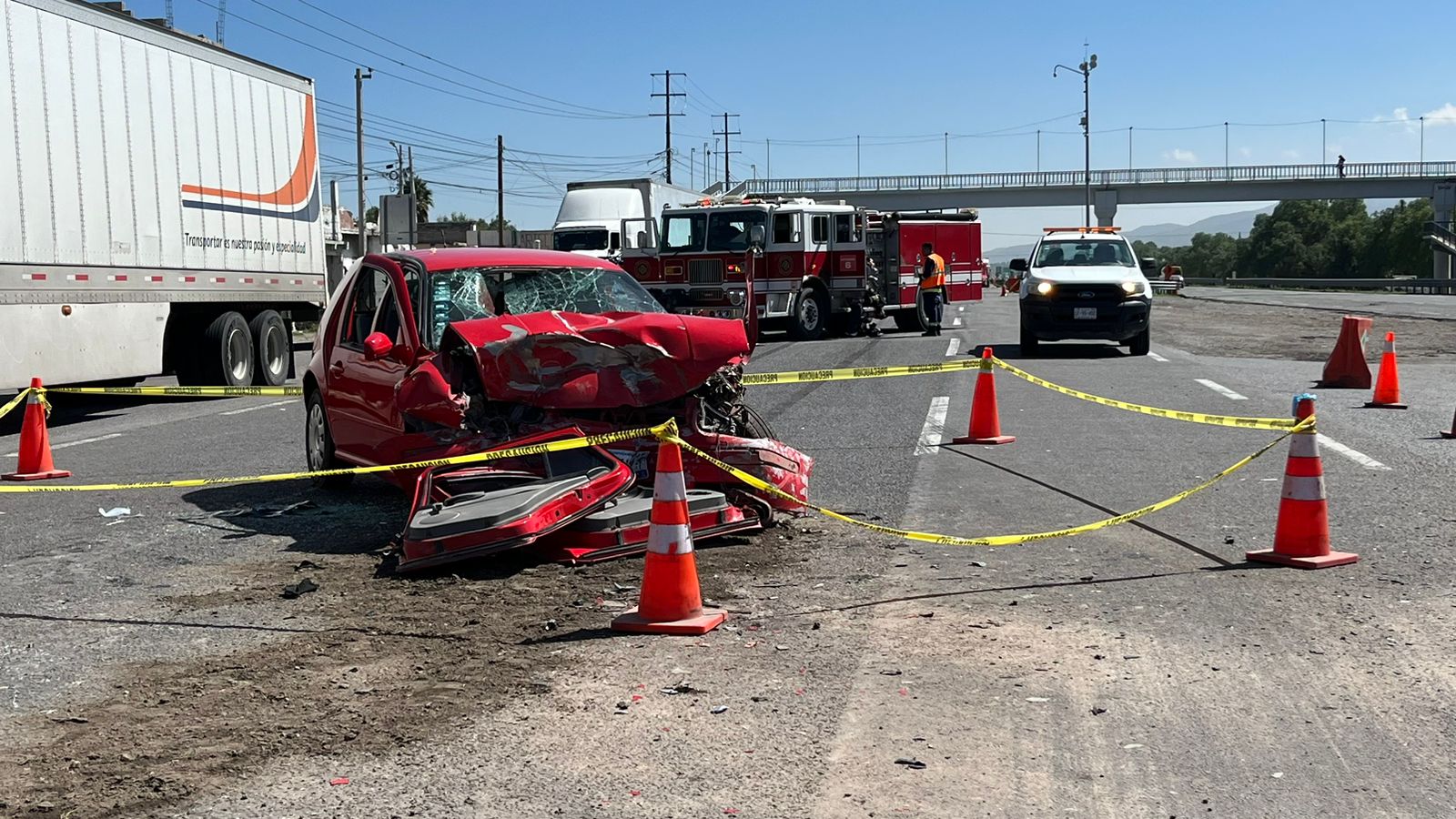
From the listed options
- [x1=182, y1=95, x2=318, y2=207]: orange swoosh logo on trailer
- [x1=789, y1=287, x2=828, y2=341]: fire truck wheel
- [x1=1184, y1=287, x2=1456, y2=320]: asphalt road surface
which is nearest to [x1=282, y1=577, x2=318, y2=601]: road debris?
[x1=182, y1=95, x2=318, y2=207]: orange swoosh logo on trailer

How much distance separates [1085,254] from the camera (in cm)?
2273

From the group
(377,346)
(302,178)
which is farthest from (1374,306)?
(377,346)

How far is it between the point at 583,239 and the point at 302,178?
1690 cm

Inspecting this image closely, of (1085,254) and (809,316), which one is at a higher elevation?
(1085,254)

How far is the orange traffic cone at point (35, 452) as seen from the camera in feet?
35.4

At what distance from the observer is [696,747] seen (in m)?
4.46

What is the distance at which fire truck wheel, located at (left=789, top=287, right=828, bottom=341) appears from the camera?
28297 mm

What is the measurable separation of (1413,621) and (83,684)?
16.8 feet

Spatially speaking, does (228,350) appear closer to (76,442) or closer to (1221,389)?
(76,442)

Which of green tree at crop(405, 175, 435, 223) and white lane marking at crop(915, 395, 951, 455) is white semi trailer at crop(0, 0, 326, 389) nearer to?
white lane marking at crop(915, 395, 951, 455)

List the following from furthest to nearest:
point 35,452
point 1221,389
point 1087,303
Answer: point 1087,303 < point 1221,389 < point 35,452

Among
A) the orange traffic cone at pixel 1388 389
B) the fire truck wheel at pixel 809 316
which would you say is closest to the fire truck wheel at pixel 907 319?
the fire truck wheel at pixel 809 316

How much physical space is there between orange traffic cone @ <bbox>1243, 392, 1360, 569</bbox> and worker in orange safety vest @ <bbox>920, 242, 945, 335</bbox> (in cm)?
2161

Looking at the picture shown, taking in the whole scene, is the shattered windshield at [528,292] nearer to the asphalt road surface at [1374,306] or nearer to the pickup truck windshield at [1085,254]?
the pickup truck windshield at [1085,254]
